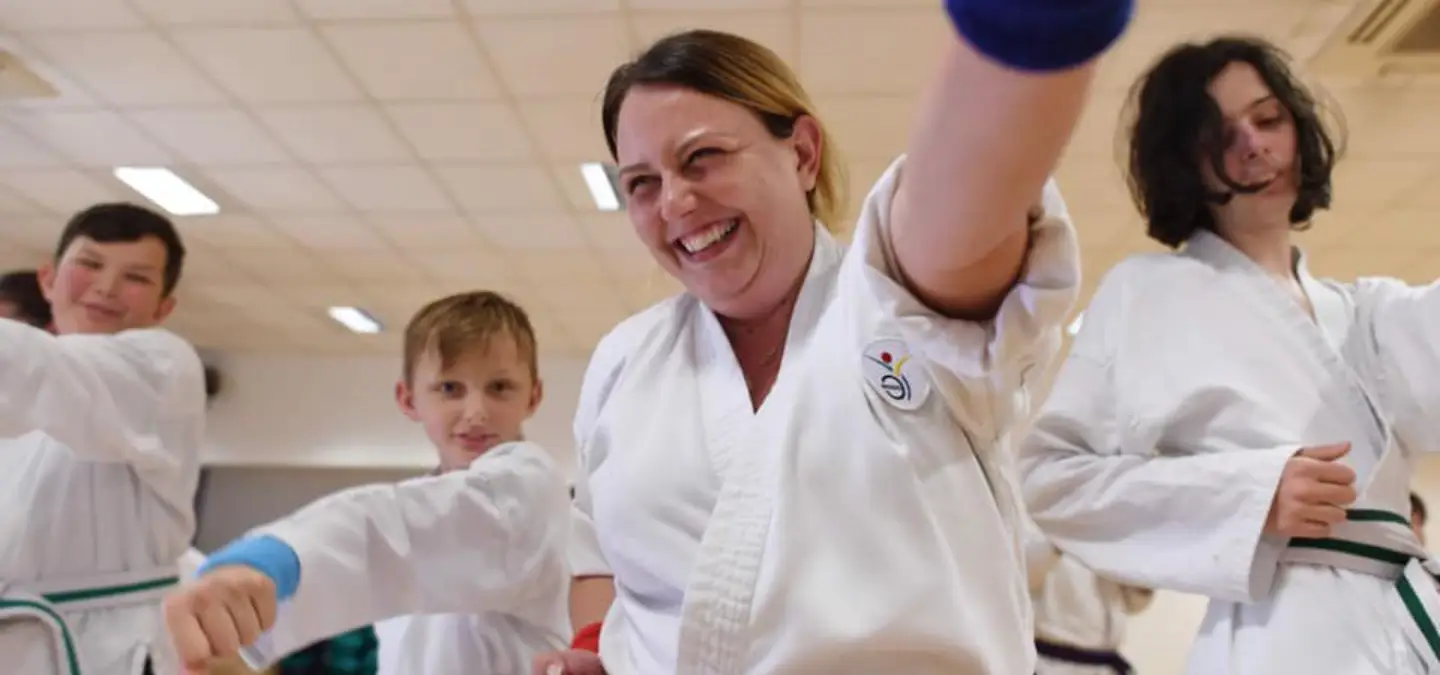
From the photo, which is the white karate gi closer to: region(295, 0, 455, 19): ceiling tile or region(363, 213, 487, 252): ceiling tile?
region(295, 0, 455, 19): ceiling tile

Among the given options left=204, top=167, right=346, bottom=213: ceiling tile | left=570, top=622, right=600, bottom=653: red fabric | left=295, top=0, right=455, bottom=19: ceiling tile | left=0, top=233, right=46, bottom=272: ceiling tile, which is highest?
left=0, top=233, right=46, bottom=272: ceiling tile

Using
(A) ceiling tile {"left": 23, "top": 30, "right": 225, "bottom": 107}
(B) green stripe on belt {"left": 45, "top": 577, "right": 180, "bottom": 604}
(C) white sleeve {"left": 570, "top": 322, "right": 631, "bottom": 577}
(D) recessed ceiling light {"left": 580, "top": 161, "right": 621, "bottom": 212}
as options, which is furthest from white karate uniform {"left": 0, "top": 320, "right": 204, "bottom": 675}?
(D) recessed ceiling light {"left": 580, "top": 161, "right": 621, "bottom": 212}

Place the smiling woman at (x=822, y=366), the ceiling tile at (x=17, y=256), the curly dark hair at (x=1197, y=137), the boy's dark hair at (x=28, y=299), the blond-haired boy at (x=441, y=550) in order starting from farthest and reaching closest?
the ceiling tile at (x=17, y=256), the boy's dark hair at (x=28, y=299), the curly dark hair at (x=1197, y=137), the blond-haired boy at (x=441, y=550), the smiling woman at (x=822, y=366)

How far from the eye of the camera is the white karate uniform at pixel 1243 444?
1.07 metres

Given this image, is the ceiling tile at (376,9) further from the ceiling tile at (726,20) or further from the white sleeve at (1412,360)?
the white sleeve at (1412,360)

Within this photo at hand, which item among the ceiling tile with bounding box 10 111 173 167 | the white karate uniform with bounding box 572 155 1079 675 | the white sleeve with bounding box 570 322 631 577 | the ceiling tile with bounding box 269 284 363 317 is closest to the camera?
the white karate uniform with bounding box 572 155 1079 675

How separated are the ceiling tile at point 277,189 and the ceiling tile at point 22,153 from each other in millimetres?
583

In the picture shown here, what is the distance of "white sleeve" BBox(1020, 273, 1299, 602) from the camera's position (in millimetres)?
1087

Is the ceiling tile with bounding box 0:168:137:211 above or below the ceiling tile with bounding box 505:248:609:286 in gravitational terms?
above

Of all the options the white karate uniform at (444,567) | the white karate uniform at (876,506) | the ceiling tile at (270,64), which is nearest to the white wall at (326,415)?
the ceiling tile at (270,64)

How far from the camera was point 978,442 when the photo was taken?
2.30ft

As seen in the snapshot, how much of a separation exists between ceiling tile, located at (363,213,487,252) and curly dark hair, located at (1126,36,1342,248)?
344cm

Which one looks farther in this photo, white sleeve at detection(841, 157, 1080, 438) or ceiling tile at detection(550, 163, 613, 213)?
ceiling tile at detection(550, 163, 613, 213)

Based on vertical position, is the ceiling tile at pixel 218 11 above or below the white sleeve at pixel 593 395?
above
